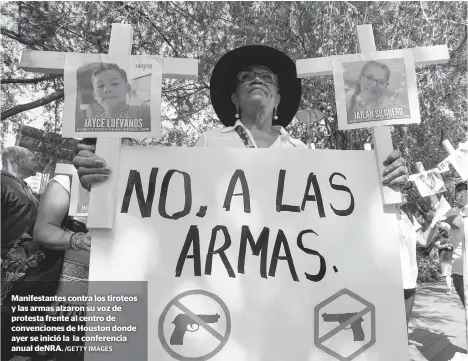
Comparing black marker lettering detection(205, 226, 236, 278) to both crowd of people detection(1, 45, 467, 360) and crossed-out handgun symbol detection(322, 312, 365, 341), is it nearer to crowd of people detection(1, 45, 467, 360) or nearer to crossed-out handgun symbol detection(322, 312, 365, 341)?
crossed-out handgun symbol detection(322, 312, 365, 341)

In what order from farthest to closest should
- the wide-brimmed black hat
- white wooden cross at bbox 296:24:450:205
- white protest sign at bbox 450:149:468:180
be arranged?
white protest sign at bbox 450:149:468:180 → the wide-brimmed black hat → white wooden cross at bbox 296:24:450:205

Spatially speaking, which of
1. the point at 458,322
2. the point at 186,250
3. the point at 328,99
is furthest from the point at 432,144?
the point at 186,250

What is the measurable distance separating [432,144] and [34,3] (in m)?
5.45

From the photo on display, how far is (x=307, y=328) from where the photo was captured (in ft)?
4.43

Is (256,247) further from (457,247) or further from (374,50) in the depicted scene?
(457,247)

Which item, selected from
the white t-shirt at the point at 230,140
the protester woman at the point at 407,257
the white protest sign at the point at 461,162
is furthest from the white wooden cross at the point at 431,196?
the white t-shirt at the point at 230,140

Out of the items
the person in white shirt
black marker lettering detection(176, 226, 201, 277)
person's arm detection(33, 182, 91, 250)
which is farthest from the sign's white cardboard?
the person in white shirt

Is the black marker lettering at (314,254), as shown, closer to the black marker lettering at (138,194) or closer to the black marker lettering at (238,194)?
the black marker lettering at (238,194)

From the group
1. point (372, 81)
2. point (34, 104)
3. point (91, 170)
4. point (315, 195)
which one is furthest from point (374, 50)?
point (34, 104)

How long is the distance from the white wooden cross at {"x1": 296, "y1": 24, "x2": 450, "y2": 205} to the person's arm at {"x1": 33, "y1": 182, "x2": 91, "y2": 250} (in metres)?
1.09

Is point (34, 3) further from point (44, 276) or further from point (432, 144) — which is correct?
point (432, 144)

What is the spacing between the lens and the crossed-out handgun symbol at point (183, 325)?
4.31 feet

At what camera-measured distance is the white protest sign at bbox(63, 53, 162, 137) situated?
1365 mm

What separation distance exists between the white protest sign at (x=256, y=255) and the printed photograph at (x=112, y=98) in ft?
0.35
